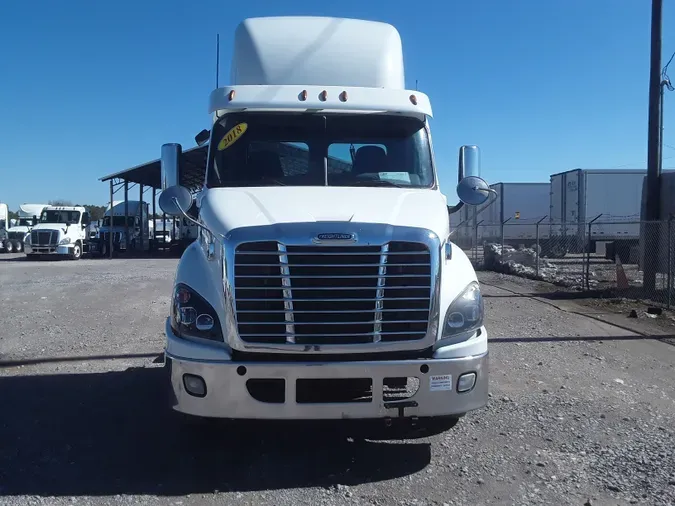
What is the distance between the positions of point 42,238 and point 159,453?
1151 inches

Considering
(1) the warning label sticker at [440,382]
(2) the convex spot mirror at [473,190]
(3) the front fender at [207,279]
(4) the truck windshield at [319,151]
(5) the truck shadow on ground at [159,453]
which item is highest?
(4) the truck windshield at [319,151]

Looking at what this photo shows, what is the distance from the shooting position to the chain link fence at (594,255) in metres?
13.7

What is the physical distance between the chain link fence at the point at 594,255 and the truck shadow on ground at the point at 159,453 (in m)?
9.21

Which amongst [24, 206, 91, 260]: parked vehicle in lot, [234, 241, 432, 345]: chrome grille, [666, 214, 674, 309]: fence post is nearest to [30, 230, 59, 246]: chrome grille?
[24, 206, 91, 260]: parked vehicle in lot

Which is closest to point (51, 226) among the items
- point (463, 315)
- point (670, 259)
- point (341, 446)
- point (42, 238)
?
point (42, 238)

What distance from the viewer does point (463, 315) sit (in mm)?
4602

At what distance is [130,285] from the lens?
17.5 metres

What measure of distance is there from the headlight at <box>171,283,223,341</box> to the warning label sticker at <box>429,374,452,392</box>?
1.45m

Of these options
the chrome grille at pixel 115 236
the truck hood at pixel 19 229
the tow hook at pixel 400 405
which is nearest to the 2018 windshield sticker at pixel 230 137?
the tow hook at pixel 400 405

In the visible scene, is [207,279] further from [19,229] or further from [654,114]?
[19,229]

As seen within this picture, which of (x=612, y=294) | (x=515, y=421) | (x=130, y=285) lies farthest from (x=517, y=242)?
(x=515, y=421)

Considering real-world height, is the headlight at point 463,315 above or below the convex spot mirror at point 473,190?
below

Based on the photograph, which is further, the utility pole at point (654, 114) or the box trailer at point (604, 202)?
the box trailer at point (604, 202)

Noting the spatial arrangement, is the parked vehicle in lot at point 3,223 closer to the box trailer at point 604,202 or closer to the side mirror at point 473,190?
the box trailer at point 604,202
